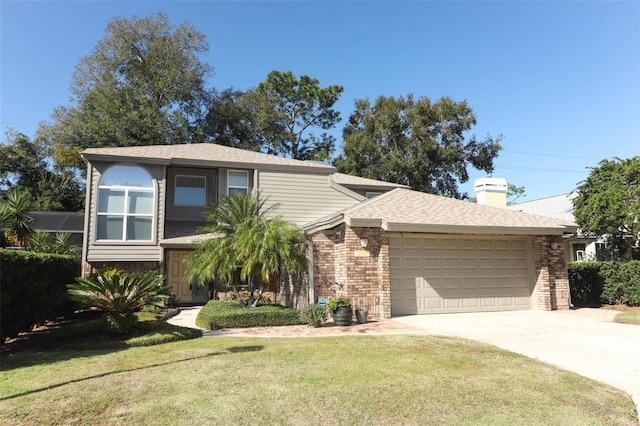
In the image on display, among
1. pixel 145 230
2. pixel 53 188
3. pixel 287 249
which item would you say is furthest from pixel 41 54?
pixel 53 188

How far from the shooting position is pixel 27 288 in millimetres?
8383

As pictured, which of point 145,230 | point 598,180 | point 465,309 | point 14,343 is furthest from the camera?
point 598,180

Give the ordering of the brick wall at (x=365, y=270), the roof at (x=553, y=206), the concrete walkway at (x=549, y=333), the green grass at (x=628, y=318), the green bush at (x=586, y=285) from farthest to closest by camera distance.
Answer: the roof at (x=553, y=206)
the green bush at (x=586, y=285)
the brick wall at (x=365, y=270)
the green grass at (x=628, y=318)
the concrete walkway at (x=549, y=333)

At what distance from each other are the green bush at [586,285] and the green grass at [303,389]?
997 centimetres

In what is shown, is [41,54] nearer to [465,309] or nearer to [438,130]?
[465,309]

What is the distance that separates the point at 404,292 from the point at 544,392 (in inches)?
271

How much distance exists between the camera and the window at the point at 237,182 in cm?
1742

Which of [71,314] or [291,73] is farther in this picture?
[291,73]

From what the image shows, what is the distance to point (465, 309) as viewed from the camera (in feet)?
40.2

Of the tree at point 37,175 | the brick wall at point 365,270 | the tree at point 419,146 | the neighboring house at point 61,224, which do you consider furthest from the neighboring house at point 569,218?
the tree at point 37,175

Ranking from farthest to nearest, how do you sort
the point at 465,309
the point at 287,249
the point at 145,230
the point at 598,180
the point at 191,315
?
the point at 598,180, the point at 145,230, the point at 191,315, the point at 465,309, the point at 287,249

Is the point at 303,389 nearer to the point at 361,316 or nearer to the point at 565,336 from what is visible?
the point at 361,316

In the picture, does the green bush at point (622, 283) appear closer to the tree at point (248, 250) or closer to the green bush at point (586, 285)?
the green bush at point (586, 285)

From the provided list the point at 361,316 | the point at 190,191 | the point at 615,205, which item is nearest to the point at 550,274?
the point at 615,205
